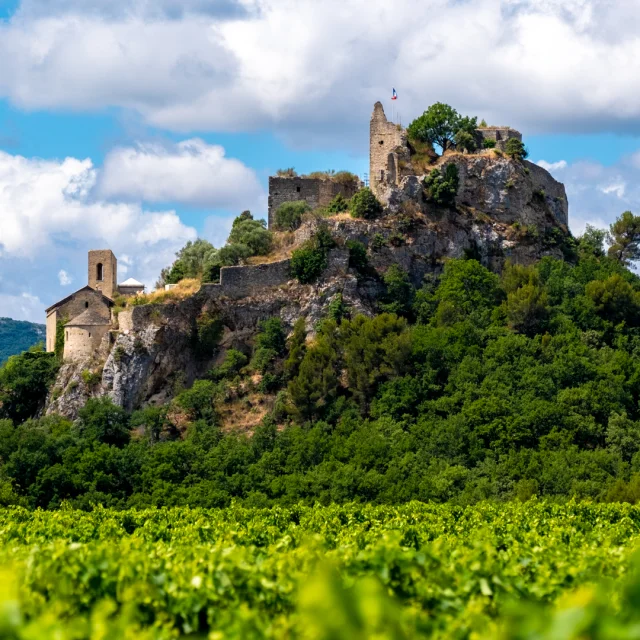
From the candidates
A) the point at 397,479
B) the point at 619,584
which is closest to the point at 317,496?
the point at 397,479

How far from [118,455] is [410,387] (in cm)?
1311

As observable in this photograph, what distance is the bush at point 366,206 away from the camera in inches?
2441

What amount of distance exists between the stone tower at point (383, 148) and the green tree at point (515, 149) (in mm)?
5702

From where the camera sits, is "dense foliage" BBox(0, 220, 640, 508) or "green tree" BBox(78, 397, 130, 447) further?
"green tree" BBox(78, 397, 130, 447)

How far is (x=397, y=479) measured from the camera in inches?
2028

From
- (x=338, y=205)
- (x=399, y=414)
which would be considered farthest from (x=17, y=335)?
(x=399, y=414)

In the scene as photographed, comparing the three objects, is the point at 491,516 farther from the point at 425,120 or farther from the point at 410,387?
the point at 425,120

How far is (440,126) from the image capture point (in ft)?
220

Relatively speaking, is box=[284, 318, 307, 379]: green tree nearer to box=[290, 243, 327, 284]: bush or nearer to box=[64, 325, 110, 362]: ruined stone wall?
box=[290, 243, 327, 284]: bush

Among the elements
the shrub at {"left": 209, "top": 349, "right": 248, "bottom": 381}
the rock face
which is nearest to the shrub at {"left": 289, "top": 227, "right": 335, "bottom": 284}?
the rock face

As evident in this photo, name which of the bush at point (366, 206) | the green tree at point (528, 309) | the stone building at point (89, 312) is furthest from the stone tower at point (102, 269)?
the green tree at point (528, 309)

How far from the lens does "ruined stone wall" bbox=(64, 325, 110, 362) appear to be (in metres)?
58.8

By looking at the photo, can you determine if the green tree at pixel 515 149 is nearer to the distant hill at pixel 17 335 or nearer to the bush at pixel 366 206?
the bush at pixel 366 206

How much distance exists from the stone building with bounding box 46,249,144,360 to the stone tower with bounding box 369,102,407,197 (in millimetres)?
13881
